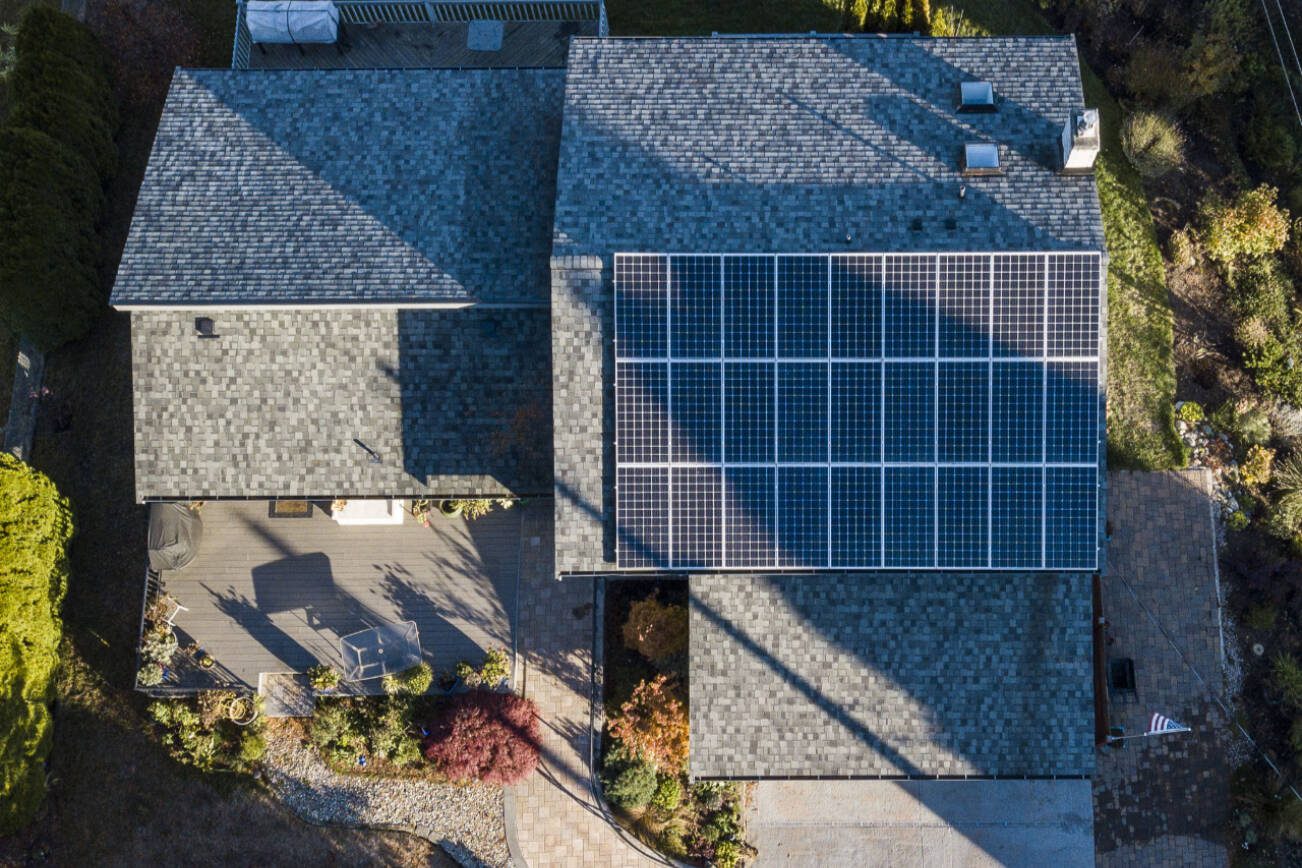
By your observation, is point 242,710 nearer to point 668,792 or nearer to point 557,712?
point 557,712

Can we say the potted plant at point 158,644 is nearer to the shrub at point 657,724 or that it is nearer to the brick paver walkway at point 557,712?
the brick paver walkway at point 557,712

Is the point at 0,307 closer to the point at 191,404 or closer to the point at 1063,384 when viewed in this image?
the point at 191,404

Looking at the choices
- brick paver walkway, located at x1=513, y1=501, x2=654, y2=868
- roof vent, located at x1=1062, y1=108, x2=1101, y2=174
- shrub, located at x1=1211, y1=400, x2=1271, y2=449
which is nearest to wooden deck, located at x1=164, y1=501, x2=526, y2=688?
brick paver walkway, located at x1=513, y1=501, x2=654, y2=868

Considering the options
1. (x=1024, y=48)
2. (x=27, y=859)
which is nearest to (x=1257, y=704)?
(x=1024, y=48)

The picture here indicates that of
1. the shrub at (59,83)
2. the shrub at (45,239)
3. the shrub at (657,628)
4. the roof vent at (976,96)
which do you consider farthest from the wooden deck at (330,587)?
the roof vent at (976,96)

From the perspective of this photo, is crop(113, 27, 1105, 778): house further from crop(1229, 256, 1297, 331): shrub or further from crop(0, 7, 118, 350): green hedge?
crop(1229, 256, 1297, 331): shrub

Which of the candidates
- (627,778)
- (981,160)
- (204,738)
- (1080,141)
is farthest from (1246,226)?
(204,738)
